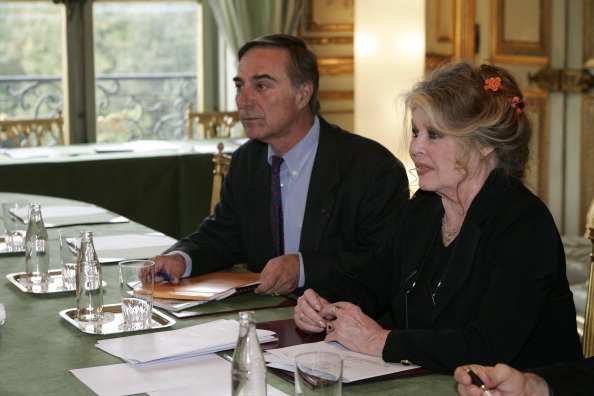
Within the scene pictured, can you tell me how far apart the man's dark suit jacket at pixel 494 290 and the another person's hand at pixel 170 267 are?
1.51 ft

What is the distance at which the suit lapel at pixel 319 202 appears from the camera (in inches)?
119

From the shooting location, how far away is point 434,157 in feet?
7.49

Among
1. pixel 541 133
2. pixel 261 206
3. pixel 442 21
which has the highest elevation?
pixel 442 21

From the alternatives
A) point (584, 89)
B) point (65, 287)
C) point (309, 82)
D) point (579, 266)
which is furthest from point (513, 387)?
point (584, 89)

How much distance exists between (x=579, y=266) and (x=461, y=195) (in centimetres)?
231

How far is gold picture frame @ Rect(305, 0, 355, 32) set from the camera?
6.82 m

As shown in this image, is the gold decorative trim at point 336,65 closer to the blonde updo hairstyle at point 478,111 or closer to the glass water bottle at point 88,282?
the blonde updo hairstyle at point 478,111

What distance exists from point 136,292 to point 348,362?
0.54 metres

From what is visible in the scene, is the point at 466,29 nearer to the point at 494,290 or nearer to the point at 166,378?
the point at 494,290

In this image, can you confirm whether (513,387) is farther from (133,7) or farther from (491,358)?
(133,7)

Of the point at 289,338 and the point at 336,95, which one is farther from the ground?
the point at 336,95

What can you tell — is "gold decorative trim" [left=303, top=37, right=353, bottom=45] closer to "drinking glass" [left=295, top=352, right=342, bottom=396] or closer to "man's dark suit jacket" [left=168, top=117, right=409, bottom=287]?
"man's dark suit jacket" [left=168, top=117, right=409, bottom=287]

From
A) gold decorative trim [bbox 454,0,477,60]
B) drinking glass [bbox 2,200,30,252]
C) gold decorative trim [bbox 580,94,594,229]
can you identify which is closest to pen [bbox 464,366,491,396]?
drinking glass [bbox 2,200,30,252]

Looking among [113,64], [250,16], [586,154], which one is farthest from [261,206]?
[113,64]
